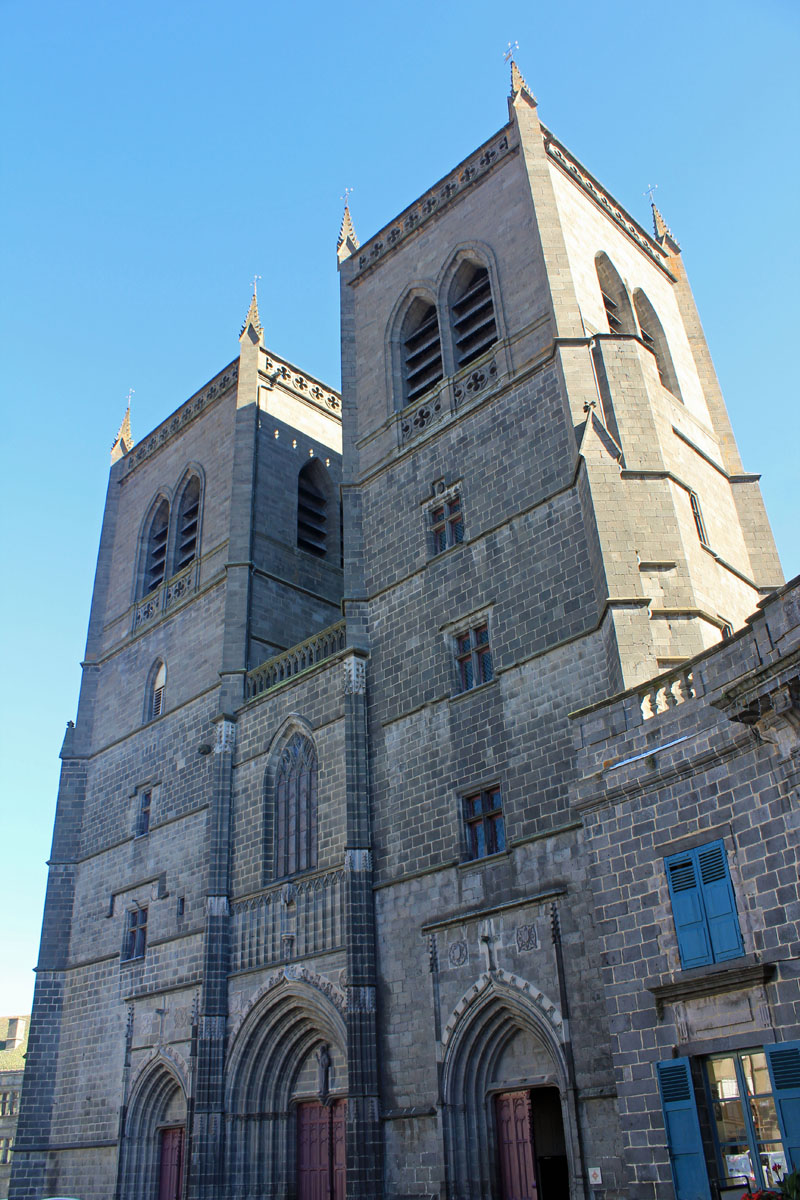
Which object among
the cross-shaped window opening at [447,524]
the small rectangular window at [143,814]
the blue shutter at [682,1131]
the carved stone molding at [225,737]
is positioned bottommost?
the blue shutter at [682,1131]

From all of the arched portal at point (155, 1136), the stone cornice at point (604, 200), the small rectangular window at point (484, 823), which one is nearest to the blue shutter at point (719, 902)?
the small rectangular window at point (484, 823)

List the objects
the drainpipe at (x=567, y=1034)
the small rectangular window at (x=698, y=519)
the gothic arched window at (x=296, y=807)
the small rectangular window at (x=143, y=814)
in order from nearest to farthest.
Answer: the drainpipe at (x=567, y=1034) < the small rectangular window at (x=698, y=519) < the gothic arched window at (x=296, y=807) < the small rectangular window at (x=143, y=814)

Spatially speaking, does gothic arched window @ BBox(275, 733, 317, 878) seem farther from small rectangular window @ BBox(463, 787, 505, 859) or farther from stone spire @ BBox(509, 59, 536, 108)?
stone spire @ BBox(509, 59, 536, 108)

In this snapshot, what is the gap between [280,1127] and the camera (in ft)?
64.7

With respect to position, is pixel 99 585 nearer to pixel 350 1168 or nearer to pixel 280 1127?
pixel 280 1127

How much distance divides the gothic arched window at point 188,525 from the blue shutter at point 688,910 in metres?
20.5

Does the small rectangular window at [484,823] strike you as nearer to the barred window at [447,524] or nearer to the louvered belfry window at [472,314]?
the barred window at [447,524]

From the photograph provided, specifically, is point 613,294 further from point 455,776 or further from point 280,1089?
point 280,1089

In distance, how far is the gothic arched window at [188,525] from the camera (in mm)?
30125

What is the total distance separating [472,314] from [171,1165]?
20.2 metres

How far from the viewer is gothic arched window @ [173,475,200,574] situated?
30125 mm

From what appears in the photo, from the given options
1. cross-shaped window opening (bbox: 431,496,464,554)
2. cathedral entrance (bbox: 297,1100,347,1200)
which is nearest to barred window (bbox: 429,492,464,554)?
cross-shaped window opening (bbox: 431,496,464,554)

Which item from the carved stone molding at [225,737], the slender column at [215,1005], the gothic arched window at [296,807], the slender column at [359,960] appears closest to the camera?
the slender column at [359,960]

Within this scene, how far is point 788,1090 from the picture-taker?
9.70 m
